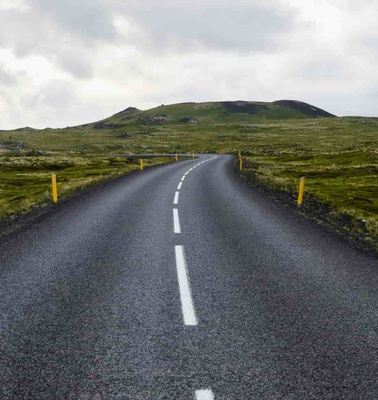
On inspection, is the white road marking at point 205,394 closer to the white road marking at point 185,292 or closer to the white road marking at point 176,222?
the white road marking at point 185,292

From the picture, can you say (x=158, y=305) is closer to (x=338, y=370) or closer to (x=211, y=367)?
(x=211, y=367)

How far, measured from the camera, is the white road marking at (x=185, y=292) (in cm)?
524

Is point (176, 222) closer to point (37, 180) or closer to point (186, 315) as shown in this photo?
point (186, 315)

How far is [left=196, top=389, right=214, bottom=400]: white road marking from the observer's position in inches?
140

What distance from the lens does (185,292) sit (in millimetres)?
6184

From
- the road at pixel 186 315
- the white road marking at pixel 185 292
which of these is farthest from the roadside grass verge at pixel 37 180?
the white road marking at pixel 185 292

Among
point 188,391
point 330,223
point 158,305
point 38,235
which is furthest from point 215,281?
point 330,223

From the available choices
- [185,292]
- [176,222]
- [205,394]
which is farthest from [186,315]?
[176,222]

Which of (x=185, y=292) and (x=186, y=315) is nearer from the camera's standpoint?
(x=186, y=315)

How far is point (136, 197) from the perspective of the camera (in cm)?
1736

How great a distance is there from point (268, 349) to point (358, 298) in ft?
8.26

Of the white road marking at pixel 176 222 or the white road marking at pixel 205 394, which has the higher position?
the white road marking at pixel 205 394

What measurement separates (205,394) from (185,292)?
103 inches

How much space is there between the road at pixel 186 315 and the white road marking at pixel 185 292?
1.2 inches
